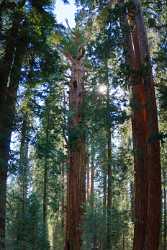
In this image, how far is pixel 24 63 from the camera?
10.3 m

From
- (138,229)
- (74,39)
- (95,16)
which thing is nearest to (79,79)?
(74,39)

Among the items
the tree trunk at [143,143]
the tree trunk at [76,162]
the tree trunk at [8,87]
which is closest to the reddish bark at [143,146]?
the tree trunk at [143,143]

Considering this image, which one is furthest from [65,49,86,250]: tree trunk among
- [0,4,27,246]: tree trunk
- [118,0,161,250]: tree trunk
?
[0,4,27,246]: tree trunk

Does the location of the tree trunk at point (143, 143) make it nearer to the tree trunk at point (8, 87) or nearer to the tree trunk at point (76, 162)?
the tree trunk at point (8, 87)

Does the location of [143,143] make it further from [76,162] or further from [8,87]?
[76,162]

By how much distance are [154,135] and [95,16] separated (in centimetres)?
607

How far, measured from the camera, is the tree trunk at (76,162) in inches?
611

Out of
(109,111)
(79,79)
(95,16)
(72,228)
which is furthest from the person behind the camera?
(79,79)

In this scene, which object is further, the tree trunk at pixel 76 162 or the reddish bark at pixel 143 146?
the tree trunk at pixel 76 162

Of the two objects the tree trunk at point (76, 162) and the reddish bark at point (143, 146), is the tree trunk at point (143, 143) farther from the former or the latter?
the tree trunk at point (76, 162)

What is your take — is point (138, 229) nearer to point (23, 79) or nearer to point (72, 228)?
point (23, 79)

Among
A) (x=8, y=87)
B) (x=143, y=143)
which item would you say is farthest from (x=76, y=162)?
(x=8, y=87)

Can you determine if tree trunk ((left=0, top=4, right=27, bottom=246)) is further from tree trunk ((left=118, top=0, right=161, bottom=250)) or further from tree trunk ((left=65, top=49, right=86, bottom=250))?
tree trunk ((left=65, top=49, right=86, bottom=250))

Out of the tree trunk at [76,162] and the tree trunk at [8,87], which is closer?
the tree trunk at [8,87]
